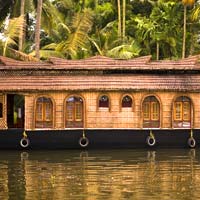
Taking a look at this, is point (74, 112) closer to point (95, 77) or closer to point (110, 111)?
point (110, 111)

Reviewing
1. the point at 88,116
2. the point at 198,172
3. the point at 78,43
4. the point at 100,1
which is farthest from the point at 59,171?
the point at 100,1

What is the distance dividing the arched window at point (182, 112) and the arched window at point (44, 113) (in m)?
3.59

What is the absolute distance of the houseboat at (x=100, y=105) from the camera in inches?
624

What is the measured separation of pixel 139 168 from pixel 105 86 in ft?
13.0

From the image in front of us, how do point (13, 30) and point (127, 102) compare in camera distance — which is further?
point (13, 30)

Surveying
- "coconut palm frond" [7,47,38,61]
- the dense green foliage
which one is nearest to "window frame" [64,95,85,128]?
"coconut palm frond" [7,47,38,61]

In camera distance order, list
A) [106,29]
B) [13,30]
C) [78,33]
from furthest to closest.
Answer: [106,29] → [78,33] → [13,30]

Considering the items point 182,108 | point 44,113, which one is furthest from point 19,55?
point 182,108

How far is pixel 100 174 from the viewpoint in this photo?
11547 mm

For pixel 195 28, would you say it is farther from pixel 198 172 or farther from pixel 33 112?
pixel 198 172

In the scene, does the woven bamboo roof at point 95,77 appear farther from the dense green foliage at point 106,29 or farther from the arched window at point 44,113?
the dense green foliage at point 106,29

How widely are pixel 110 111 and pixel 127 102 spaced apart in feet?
1.86

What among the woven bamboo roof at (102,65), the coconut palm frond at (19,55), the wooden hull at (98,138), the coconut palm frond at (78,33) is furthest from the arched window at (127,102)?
the coconut palm frond at (78,33)

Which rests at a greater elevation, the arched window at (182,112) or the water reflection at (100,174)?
the arched window at (182,112)
